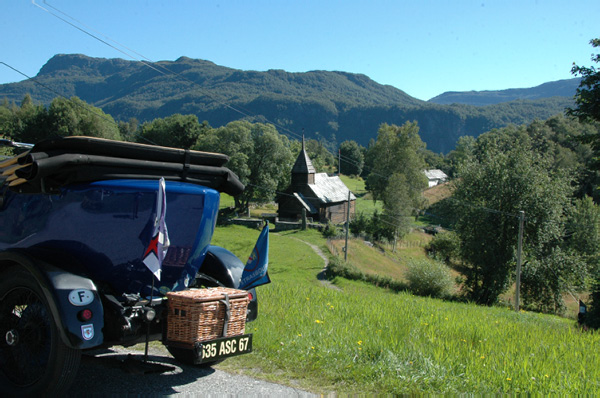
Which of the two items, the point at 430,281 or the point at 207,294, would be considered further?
the point at 430,281

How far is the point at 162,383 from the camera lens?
16.7 ft

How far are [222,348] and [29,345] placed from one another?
1.99m

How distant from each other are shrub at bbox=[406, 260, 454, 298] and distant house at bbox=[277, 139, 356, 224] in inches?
1170

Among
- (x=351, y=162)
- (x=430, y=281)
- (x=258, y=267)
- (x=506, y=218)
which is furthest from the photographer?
(x=351, y=162)

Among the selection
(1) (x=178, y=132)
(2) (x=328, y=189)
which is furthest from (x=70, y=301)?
(1) (x=178, y=132)

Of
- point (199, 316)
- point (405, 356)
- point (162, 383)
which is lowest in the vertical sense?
point (162, 383)

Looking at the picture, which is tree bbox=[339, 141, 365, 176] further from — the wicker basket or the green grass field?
the wicker basket

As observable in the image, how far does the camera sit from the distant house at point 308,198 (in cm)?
6532

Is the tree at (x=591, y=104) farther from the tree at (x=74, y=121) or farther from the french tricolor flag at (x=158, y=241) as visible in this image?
the tree at (x=74, y=121)

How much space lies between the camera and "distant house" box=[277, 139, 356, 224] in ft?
214

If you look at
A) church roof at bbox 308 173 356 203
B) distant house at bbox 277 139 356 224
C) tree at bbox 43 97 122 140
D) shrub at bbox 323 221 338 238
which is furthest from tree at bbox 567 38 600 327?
tree at bbox 43 97 122 140

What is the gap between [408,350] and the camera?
5801 millimetres

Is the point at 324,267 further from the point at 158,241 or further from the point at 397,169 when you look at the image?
the point at 158,241

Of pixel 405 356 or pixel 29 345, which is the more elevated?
pixel 29 345
